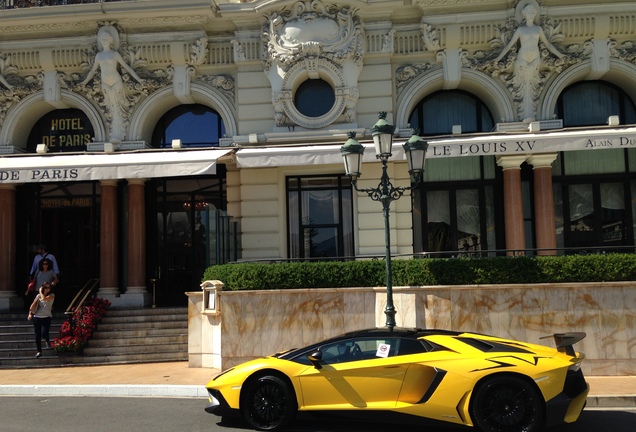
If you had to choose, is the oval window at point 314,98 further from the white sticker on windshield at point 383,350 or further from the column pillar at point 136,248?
the white sticker on windshield at point 383,350

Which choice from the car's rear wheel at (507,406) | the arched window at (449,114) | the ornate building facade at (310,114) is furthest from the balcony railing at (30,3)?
the car's rear wheel at (507,406)

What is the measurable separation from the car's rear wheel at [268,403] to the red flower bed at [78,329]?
24.5 ft

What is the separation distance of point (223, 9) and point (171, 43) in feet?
5.38

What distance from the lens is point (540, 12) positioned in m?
16.1

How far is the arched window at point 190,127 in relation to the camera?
1789 cm

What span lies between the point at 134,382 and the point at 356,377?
215 inches

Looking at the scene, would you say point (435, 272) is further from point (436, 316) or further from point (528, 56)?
point (528, 56)

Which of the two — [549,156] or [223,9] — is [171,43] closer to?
[223,9]

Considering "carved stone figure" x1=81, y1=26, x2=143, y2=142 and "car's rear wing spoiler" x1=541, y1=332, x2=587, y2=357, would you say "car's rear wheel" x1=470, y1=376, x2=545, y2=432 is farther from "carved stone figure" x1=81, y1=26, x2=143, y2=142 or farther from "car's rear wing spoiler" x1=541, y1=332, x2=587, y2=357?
"carved stone figure" x1=81, y1=26, x2=143, y2=142

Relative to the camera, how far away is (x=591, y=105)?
680 inches

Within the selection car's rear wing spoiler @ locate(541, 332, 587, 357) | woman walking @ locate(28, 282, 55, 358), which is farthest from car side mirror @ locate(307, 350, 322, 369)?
woman walking @ locate(28, 282, 55, 358)

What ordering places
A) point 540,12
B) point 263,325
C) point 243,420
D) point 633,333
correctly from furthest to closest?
1. point 540,12
2. point 263,325
3. point 633,333
4. point 243,420

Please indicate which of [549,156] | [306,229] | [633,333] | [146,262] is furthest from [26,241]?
[633,333]

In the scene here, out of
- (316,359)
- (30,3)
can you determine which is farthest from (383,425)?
(30,3)
